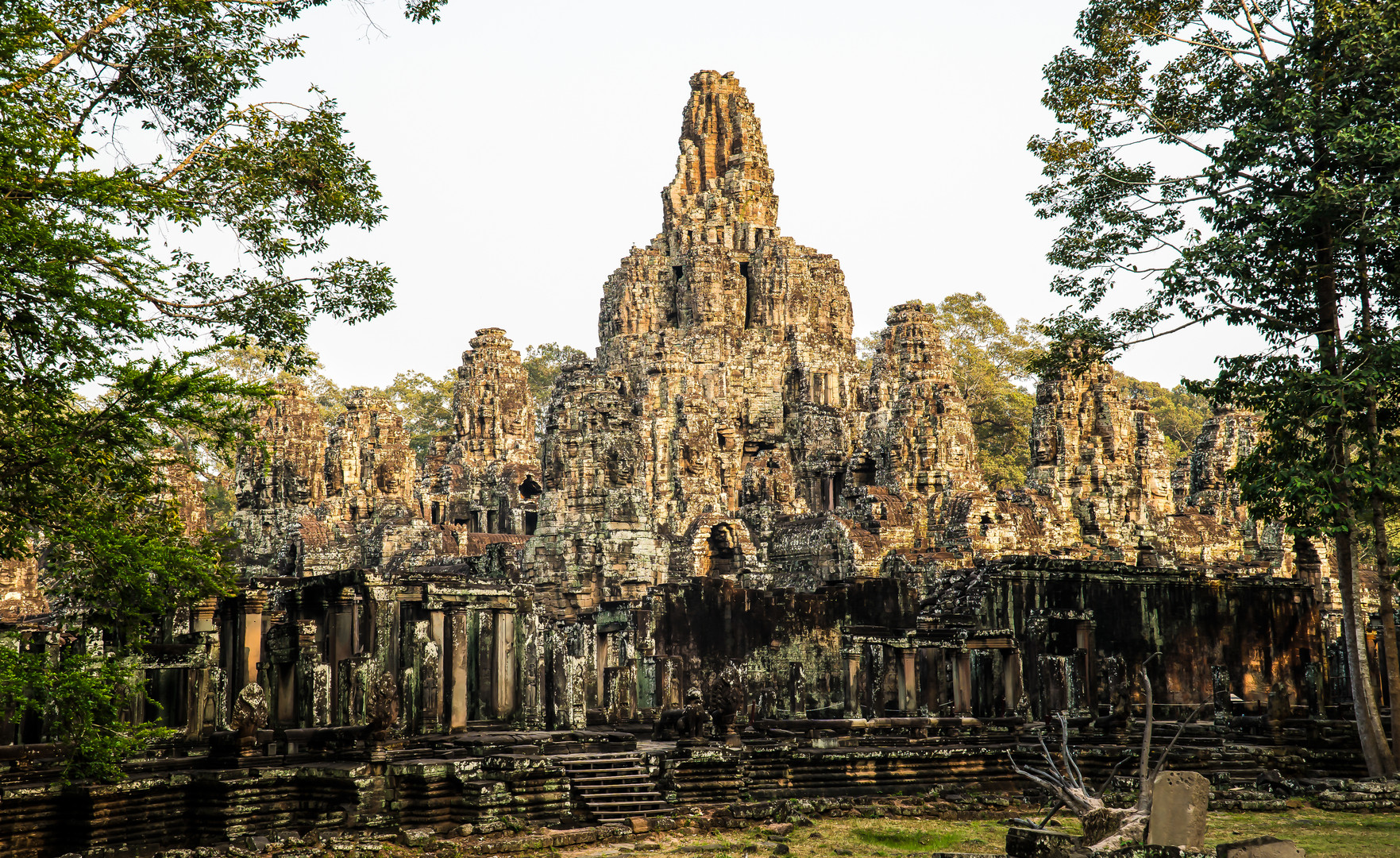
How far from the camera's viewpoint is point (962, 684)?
75.6ft

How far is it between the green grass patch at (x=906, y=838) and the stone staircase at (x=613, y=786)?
7.94ft

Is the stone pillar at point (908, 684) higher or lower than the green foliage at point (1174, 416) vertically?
lower

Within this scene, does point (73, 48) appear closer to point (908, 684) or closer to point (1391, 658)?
point (908, 684)

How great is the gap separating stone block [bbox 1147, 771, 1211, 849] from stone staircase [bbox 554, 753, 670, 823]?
768 centimetres

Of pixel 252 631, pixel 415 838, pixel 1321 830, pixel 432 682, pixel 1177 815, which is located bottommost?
pixel 1321 830

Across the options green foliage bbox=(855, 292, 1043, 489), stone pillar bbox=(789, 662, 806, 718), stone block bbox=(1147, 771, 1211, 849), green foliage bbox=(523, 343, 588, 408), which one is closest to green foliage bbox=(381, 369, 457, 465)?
green foliage bbox=(523, 343, 588, 408)

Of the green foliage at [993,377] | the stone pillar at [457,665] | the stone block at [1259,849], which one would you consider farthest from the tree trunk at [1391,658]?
the green foliage at [993,377]

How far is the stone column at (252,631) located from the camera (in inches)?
808

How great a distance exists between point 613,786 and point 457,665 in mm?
5467

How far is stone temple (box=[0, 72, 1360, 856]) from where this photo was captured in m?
16.4

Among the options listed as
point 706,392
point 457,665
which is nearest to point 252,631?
point 457,665

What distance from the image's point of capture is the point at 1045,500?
37.5 m

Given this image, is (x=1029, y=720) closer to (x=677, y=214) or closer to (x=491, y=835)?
(x=491, y=835)

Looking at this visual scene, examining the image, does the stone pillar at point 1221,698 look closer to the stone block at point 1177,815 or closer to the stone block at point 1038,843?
the stone block at point 1038,843
